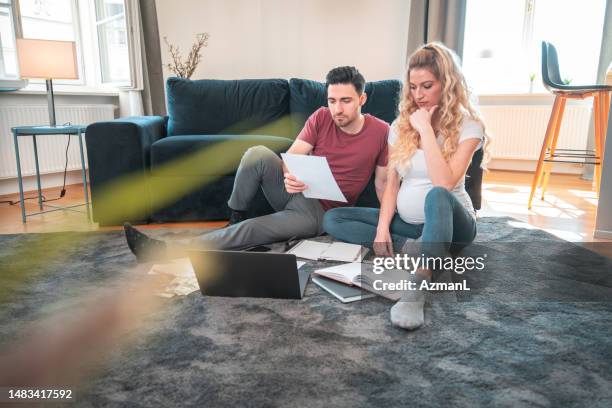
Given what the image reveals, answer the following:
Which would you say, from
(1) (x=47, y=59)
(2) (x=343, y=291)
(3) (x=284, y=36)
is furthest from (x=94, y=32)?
(2) (x=343, y=291)

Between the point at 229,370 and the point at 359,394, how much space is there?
0.31 meters

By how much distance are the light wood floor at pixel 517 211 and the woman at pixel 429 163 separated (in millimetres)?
1049

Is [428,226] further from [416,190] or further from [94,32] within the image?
[94,32]

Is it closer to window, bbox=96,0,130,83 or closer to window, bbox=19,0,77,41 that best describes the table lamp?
window, bbox=19,0,77,41

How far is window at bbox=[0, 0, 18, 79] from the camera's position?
3.24 m

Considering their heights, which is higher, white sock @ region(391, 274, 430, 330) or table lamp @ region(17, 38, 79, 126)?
table lamp @ region(17, 38, 79, 126)

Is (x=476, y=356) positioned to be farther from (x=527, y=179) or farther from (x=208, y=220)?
(x=527, y=179)

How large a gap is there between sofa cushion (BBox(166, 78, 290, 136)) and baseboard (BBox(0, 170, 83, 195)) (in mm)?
1322

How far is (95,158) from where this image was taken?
7.97 ft

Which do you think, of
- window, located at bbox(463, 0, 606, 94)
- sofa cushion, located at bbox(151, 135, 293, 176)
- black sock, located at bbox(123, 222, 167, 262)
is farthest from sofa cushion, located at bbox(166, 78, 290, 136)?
window, located at bbox(463, 0, 606, 94)

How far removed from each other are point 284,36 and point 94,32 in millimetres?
1704

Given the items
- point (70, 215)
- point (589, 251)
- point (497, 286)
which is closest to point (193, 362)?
point (497, 286)

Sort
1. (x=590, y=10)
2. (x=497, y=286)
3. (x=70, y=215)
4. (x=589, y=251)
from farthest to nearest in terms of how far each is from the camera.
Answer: (x=590, y=10)
(x=70, y=215)
(x=589, y=251)
(x=497, y=286)

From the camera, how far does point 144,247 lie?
5.65 ft
